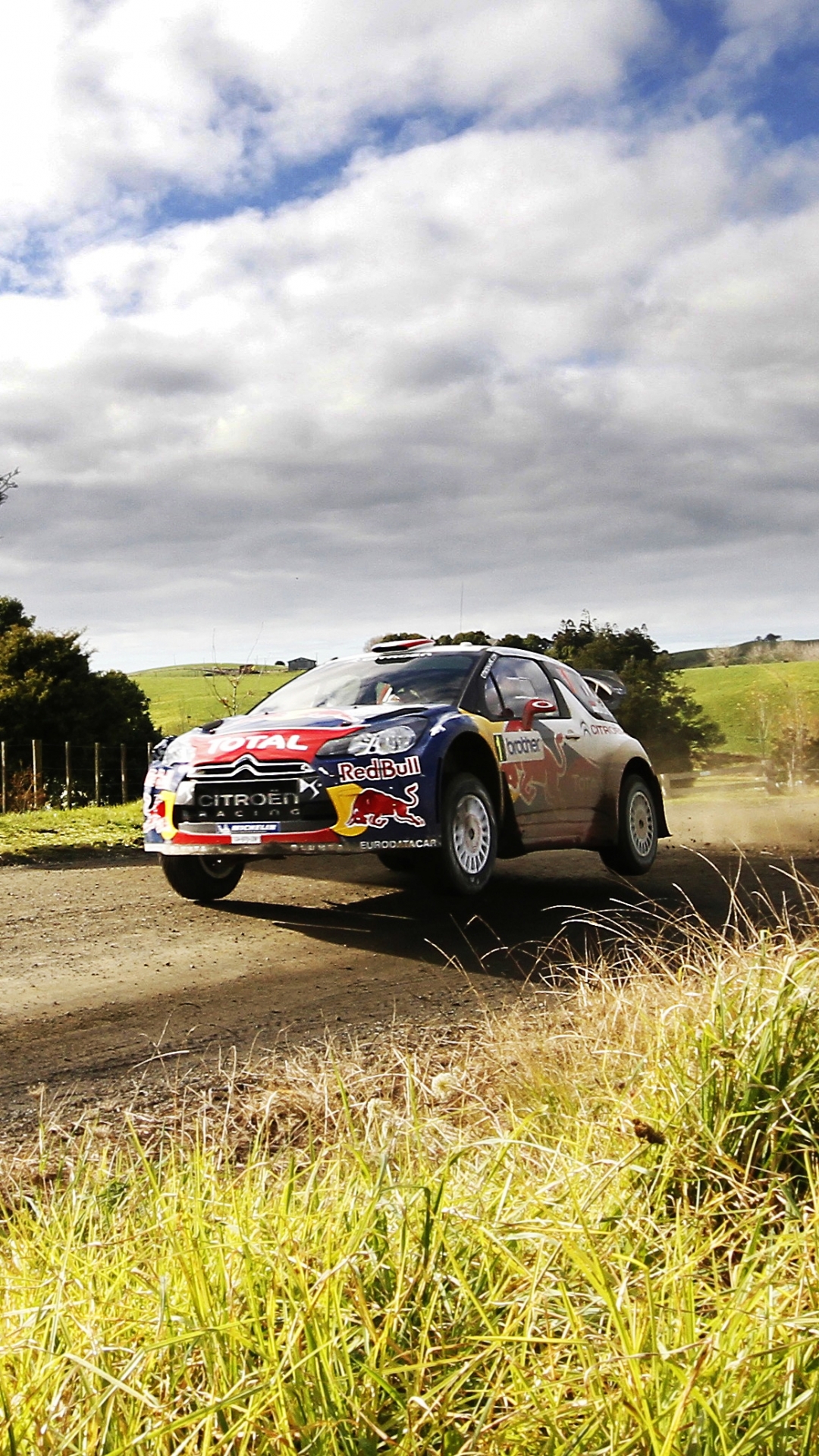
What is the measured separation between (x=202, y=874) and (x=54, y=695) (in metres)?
31.0

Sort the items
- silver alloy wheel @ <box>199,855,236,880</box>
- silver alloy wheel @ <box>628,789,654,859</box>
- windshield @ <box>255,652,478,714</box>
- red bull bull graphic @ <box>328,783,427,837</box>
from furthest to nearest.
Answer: silver alloy wheel @ <box>628,789,654,859</box>
silver alloy wheel @ <box>199,855,236,880</box>
windshield @ <box>255,652,478,714</box>
red bull bull graphic @ <box>328,783,427,837</box>

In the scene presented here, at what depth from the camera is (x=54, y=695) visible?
38.4m

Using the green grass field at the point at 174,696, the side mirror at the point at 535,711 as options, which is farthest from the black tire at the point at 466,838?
the green grass field at the point at 174,696

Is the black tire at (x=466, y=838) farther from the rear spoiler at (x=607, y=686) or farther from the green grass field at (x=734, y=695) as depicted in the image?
the green grass field at (x=734, y=695)

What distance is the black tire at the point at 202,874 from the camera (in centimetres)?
873

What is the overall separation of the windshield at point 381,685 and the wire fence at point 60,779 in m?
11.9

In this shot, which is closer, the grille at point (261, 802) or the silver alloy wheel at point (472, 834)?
the grille at point (261, 802)

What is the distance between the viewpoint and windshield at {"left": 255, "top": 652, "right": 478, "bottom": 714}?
→ 28.6 feet

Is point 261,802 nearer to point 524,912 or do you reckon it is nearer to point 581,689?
point 524,912

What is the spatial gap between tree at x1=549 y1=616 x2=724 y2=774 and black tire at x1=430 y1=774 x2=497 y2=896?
1498 inches

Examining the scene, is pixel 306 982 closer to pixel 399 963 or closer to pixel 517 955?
pixel 399 963

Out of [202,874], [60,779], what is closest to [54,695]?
[60,779]

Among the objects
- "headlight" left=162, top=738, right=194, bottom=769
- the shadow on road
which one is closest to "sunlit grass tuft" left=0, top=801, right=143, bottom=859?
the shadow on road

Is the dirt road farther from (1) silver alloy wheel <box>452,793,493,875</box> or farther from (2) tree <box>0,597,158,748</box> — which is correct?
(2) tree <box>0,597,158,748</box>
